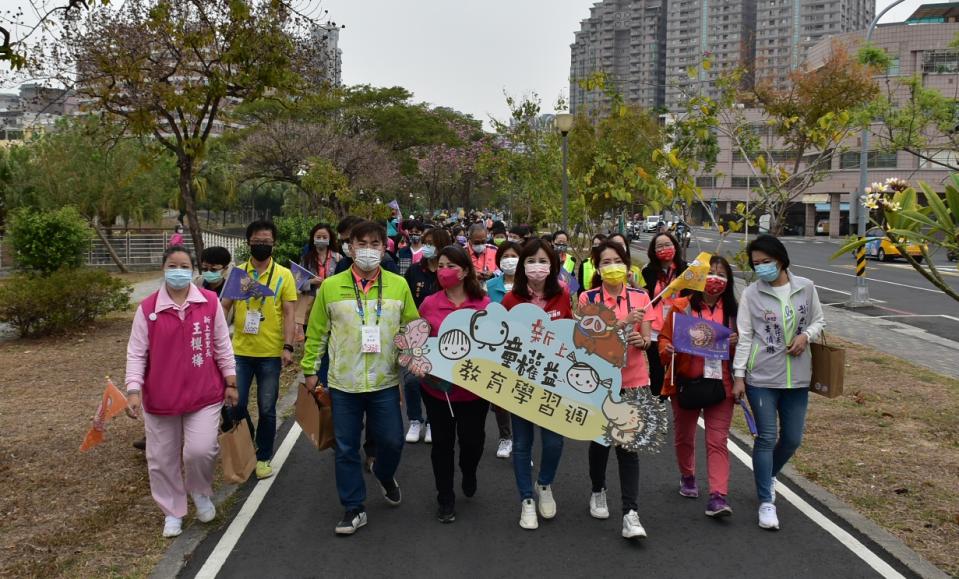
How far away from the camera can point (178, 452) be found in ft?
16.6

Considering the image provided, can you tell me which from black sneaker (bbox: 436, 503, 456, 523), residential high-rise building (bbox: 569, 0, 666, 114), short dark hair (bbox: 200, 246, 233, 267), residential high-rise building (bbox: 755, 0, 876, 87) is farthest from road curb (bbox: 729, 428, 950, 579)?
residential high-rise building (bbox: 569, 0, 666, 114)

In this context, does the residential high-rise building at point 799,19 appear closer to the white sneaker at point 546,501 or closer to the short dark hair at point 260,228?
the short dark hair at point 260,228

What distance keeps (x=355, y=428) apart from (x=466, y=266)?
117 cm

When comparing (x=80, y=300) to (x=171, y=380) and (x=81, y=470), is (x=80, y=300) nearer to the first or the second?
(x=81, y=470)

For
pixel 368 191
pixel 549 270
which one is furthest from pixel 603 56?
pixel 549 270

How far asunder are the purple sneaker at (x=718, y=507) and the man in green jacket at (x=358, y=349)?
1946 mm

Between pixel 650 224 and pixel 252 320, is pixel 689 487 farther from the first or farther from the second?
pixel 650 224

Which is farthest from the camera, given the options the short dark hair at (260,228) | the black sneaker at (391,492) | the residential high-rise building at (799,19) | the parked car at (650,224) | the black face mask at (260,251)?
the residential high-rise building at (799,19)

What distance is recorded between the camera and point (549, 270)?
5.11 m

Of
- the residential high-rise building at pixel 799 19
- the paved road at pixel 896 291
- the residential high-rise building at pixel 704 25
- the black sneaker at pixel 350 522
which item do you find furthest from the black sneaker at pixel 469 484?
the residential high-rise building at pixel 799 19

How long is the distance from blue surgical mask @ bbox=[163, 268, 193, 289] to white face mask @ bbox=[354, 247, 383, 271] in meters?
0.98

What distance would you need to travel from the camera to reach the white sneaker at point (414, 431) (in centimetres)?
716

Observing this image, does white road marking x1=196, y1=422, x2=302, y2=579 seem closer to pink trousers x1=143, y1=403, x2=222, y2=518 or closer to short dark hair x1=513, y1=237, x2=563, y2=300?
pink trousers x1=143, y1=403, x2=222, y2=518

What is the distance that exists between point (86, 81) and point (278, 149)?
78.7 feet
